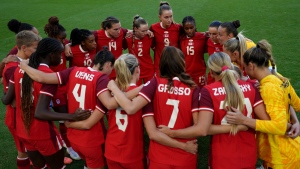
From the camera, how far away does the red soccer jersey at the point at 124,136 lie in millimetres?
3643

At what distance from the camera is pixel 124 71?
355cm

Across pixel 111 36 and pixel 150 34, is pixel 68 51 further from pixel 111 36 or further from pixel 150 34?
pixel 150 34

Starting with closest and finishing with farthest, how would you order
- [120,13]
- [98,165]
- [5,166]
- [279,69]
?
[98,165], [5,166], [279,69], [120,13]

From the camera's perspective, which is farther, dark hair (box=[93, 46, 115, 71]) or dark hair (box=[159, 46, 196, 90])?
dark hair (box=[93, 46, 115, 71])

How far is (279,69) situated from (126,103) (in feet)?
23.6

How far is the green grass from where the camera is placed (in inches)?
453

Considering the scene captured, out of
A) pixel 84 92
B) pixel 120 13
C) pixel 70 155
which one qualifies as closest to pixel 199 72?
pixel 70 155

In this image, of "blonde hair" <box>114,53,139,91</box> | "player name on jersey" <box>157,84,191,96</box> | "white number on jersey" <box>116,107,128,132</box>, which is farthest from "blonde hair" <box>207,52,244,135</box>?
"white number on jersey" <box>116,107,128,132</box>

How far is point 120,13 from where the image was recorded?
60.7 ft

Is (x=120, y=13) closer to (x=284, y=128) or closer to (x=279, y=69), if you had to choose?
(x=279, y=69)

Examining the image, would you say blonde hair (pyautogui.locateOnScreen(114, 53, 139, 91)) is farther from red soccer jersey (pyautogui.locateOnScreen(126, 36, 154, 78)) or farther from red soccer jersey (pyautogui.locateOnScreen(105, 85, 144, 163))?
red soccer jersey (pyautogui.locateOnScreen(126, 36, 154, 78))

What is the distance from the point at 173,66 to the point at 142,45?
11.5 ft

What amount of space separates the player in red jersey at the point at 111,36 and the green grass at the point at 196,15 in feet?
9.10

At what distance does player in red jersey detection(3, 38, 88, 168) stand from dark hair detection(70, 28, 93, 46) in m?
1.86
